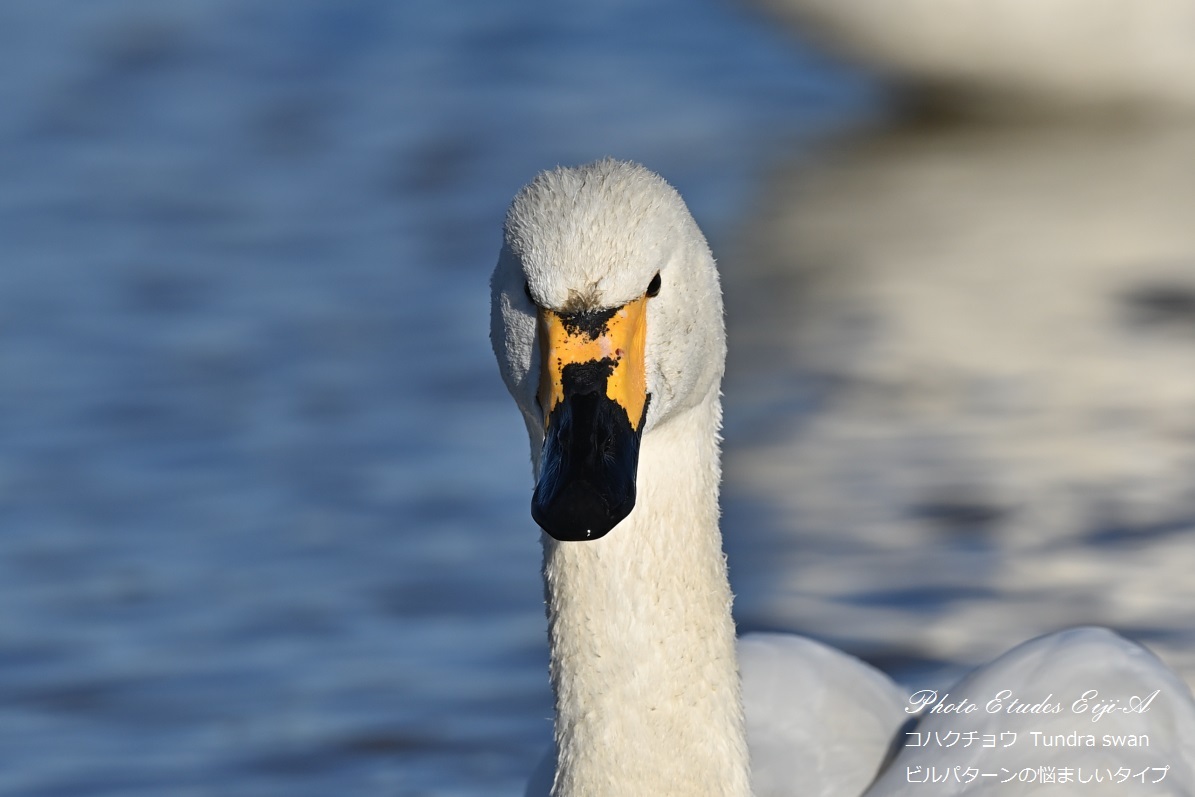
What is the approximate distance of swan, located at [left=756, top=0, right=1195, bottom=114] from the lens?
10.4m

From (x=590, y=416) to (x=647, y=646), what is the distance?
2.11 feet

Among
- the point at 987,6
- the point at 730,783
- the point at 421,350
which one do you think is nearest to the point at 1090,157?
the point at 987,6

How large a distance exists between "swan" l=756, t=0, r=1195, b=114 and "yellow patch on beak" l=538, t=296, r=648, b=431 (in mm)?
7642

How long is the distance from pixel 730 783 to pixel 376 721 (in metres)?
1.86

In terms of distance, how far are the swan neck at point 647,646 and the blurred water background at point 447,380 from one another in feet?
4.77

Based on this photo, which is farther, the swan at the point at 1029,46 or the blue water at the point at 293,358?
the swan at the point at 1029,46

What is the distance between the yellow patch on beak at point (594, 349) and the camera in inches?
131

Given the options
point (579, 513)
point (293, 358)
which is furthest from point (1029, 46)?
point (579, 513)

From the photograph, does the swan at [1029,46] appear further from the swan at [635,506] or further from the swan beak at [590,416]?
the swan beak at [590,416]

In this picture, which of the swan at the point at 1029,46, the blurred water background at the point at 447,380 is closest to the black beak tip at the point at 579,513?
the blurred water background at the point at 447,380

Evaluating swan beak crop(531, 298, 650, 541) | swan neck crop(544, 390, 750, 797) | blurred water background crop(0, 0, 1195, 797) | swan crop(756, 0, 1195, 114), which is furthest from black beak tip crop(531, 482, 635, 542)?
swan crop(756, 0, 1195, 114)

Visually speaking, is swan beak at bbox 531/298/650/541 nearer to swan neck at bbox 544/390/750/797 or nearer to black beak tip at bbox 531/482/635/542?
black beak tip at bbox 531/482/635/542

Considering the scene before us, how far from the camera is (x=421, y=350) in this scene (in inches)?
323

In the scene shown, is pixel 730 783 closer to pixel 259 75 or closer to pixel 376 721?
pixel 376 721
